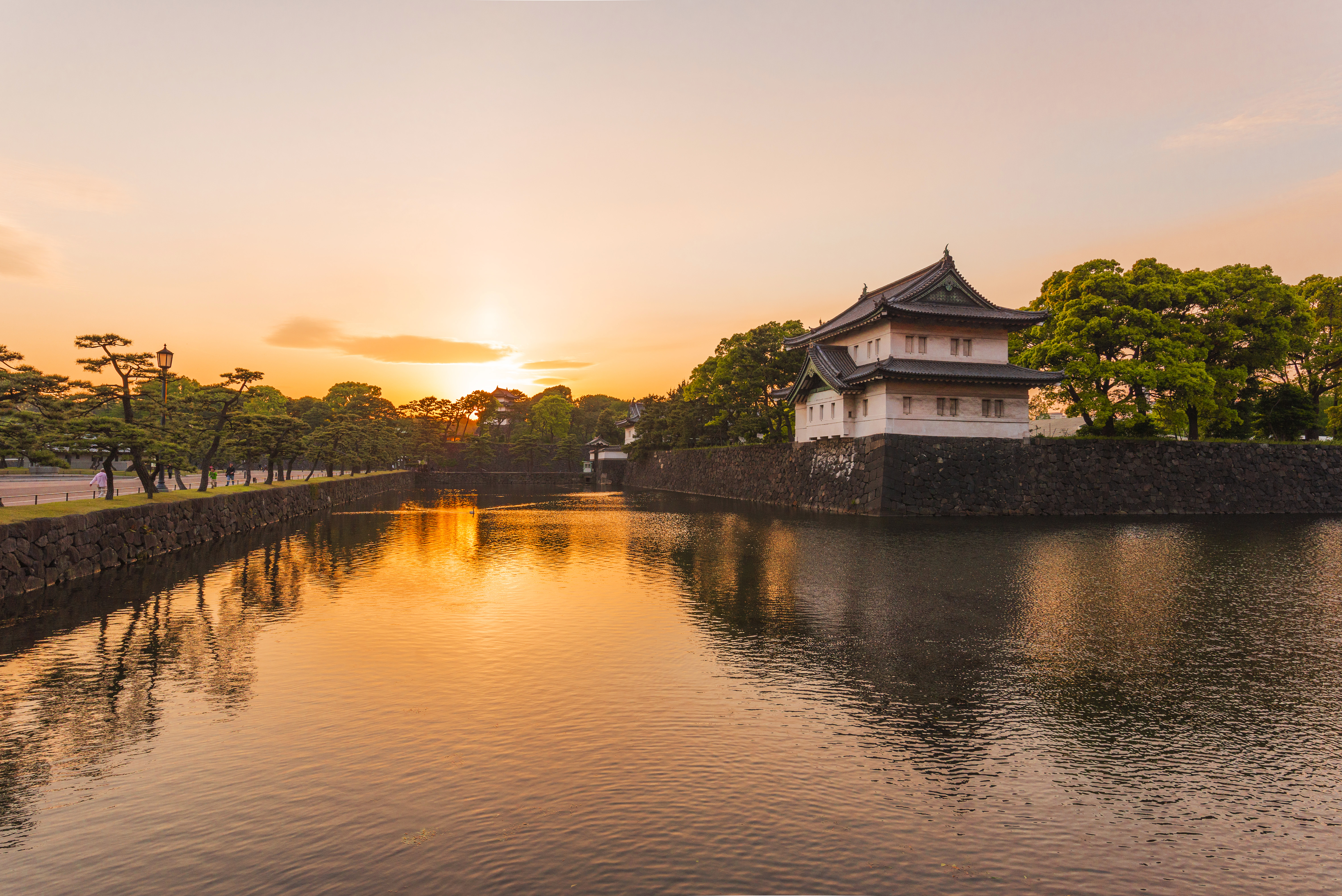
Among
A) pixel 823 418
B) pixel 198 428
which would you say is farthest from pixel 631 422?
pixel 198 428

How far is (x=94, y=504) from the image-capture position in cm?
2042

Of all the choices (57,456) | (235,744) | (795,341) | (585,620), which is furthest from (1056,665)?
(795,341)

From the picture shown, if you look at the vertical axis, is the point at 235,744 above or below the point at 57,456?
below

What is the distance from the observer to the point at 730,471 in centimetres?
5884

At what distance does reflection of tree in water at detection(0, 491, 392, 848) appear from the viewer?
7.28 meters

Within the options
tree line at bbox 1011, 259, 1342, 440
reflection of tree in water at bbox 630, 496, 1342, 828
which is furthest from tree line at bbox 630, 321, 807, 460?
reflection of tree in water at bbox 630, 496, 1342, 828

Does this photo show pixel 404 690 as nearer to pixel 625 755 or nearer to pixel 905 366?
pixel 625 755

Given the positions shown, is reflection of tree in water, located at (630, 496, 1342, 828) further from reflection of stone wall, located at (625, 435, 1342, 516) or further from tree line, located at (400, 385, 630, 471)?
tree line, located at (400, 385, 630, 471)

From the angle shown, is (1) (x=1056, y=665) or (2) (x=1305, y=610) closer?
(1) (x=1056, y=665)

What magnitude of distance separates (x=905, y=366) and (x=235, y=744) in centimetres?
3742

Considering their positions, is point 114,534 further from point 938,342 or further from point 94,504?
point 938,342

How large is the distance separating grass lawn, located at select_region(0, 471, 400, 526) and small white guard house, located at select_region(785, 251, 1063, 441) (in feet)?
104

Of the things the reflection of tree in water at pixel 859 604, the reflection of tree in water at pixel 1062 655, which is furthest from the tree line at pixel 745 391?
the reflection of tree in water at pixel 1062 655

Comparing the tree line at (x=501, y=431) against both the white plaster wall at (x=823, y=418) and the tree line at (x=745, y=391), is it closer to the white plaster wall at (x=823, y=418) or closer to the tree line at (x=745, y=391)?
the tree line at (x=745, y=391)
